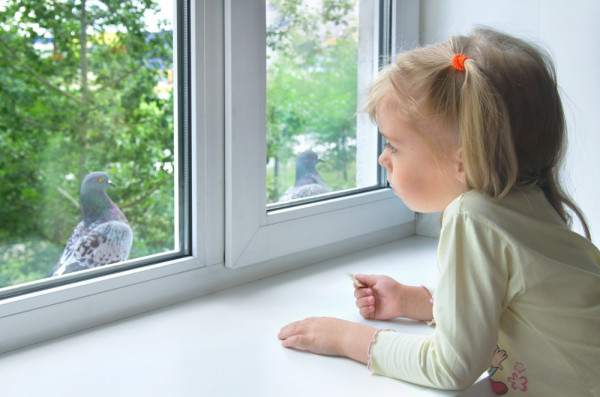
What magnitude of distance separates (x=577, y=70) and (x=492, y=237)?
26.7 inches

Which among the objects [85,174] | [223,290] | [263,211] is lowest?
[223,290]

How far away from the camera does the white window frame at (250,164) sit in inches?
39.8

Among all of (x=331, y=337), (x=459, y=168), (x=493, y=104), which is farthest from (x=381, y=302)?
(x=493, y=104)

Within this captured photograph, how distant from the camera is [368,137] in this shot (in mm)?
1445

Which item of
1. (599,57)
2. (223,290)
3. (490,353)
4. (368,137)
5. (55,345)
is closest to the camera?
(490,353)

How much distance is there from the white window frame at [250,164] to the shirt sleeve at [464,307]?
0.41 metres

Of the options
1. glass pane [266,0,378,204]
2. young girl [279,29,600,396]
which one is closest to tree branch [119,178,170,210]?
glass pane [266,0,378,204]

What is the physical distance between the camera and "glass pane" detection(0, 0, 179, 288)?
813mm

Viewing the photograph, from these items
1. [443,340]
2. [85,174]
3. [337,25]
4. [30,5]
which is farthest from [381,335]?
[337,25]

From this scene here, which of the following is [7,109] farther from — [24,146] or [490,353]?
[490,353]

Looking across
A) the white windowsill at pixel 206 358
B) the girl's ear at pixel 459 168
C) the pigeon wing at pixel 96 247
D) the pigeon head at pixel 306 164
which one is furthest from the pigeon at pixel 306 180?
the girl's ear at pixel 459 168

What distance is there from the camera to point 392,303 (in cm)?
96

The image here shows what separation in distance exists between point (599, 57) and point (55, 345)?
1105 mm

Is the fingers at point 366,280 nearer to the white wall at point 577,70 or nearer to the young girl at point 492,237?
the young girl at point 492,237
